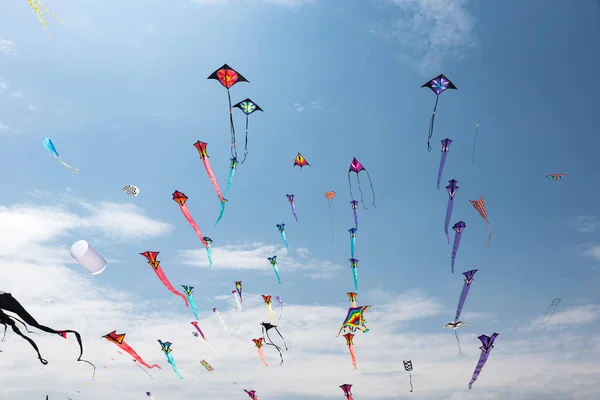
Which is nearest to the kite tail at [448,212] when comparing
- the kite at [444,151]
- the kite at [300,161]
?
the kite at [444,151]

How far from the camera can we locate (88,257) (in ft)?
45.9

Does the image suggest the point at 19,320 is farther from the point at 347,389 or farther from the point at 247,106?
the point at 347,389

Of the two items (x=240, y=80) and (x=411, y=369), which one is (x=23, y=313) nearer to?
(x=240, y=80)

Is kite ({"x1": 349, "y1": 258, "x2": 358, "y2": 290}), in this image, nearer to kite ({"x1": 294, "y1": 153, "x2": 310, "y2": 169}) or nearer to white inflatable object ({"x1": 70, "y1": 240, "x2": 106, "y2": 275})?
kite ({"x1": 294, "y1": 153, "x2": 310, "y2": 169})

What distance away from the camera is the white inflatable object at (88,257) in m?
13.6

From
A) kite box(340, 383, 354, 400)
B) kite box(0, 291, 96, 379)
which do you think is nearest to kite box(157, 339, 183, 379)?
kite box(340, 383, 354, 400)

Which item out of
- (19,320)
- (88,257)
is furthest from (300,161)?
(19,320)

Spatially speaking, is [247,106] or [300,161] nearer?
[247,106]

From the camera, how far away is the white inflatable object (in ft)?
44.8

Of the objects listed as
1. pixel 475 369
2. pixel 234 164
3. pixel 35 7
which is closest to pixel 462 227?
pixel 475 369

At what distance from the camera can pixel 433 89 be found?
31.4 metres

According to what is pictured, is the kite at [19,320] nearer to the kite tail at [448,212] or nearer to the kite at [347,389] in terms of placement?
the kite tail at [448,212]

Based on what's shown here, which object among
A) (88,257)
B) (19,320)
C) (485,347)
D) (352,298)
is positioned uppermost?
(352,298)

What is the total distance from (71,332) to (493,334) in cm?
3886
